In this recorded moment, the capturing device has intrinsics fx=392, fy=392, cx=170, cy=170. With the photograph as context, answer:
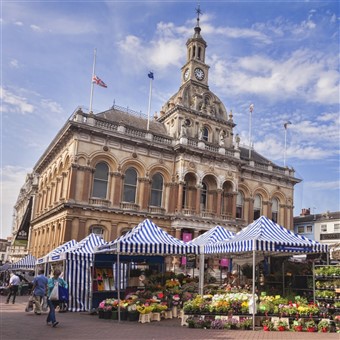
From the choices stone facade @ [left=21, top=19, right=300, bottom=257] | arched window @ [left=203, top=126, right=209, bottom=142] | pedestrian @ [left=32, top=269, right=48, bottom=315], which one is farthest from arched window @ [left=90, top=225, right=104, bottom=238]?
pedestrian @ [left=32, top=269, right=48, bottom=315]

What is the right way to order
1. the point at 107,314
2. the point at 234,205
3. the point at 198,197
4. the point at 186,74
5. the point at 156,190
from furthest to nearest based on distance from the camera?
the point at 186,74, the point at 234,205, the point at 198,197, the point at 156,190, the point at 107,314

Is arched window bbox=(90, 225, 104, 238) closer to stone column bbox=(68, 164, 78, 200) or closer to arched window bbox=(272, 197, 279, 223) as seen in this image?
stone column bbox=(68, 164, 78, 200)

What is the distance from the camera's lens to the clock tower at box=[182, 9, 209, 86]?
37875 mm

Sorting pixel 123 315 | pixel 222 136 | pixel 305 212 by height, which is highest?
pixel 222 136

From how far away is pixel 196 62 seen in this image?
38.2m

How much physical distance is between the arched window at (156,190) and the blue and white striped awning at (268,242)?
53.2 feet

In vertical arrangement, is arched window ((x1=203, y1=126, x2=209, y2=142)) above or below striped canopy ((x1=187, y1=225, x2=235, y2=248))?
above

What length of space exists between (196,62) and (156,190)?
14125 millimetres

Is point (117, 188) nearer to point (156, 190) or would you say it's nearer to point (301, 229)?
point (156, 190)

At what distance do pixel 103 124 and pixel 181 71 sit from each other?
43.7 feet

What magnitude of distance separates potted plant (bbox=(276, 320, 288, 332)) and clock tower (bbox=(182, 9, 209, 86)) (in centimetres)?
2825

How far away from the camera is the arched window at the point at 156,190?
104ft

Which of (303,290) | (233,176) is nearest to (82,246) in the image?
(303,290)

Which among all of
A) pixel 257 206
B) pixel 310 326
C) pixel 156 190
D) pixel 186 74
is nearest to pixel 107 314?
pixel 310 326
